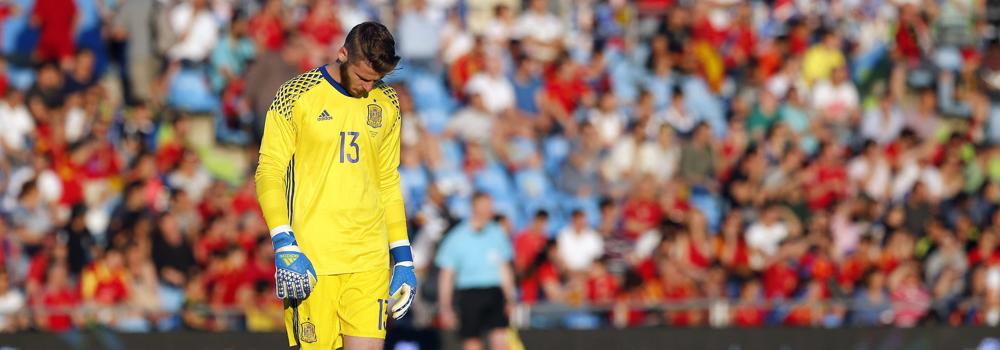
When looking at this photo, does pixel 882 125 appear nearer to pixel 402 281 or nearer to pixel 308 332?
pixel 402 281

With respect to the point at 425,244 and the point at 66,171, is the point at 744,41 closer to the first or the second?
the point at 425,244

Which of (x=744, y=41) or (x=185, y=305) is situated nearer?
(x=185, y=305)

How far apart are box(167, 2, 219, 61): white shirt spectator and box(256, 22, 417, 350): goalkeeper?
10953mm

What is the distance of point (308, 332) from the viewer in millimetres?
8000

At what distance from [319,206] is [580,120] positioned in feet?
37.3

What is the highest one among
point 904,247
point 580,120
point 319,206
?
point 319,206

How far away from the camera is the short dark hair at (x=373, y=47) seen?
7.63 m

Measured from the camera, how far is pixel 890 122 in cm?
2003

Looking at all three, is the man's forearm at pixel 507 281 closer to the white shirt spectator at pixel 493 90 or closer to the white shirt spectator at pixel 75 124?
the white shirt spectator at pixel 493 90

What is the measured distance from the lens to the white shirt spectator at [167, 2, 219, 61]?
18750mm

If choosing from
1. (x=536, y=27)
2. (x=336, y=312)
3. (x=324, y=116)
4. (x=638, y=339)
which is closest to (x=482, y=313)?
(x=638, y=339)

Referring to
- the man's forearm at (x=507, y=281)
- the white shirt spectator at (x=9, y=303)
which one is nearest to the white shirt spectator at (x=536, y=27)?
the man's forearm at (x=507, y=281)

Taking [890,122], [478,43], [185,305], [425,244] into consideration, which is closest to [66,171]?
[185,305]

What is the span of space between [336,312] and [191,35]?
36.9 ft
